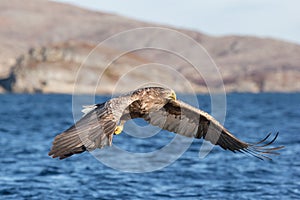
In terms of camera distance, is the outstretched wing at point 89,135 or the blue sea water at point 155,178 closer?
the outstretched wing at point 89,135

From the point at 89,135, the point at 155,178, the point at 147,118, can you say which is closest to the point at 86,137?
the point at 89,135

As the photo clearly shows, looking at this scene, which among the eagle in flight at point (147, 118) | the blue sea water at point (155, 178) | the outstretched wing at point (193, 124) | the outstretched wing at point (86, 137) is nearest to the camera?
the outstretched wing at point (86, 137)

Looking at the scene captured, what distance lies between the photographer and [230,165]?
87.0ft

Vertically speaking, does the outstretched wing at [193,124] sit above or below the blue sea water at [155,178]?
above

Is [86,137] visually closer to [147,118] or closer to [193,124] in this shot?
[147,118]

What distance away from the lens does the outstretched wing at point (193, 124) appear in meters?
15.4

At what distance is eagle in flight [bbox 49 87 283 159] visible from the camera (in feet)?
39.3

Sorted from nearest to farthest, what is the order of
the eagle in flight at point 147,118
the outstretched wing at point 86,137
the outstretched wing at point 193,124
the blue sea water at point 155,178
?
1. the outstretched wing at point 86,137
2. the eagle in flight at point 147,118
3. the outstretched wing at point 193,124
4. the blue sea water at point 155,178

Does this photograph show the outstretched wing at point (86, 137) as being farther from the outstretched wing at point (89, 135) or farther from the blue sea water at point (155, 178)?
the blue sea water at point (155, 178)

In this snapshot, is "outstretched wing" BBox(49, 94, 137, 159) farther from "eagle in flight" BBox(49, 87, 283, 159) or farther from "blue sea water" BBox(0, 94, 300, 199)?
"blue sea water" BBox(0, 94, 300, 199)

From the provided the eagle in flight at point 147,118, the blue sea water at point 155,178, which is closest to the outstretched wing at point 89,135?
the eagle in flight at point 147,118

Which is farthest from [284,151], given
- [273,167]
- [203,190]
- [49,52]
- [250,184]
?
[49,52]

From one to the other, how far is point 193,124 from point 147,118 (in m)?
1.28

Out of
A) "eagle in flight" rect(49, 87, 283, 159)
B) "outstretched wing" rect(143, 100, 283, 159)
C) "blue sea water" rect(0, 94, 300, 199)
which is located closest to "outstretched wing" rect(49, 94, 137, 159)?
"eagle in flight" rect(49, 87, 283, 159)
